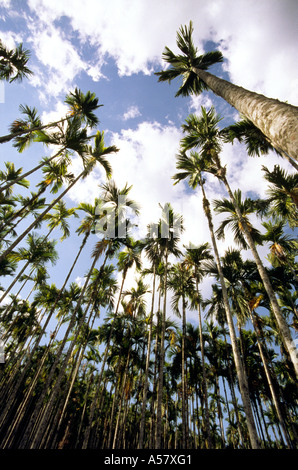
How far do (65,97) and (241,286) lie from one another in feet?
53.7

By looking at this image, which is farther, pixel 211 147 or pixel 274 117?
pixel 211 147

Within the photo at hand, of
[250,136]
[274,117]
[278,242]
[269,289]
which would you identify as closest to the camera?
[274,117]

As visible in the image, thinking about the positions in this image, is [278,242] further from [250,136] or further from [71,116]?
[71,116]

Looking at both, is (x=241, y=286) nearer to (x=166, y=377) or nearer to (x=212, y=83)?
(x=212, y=83)

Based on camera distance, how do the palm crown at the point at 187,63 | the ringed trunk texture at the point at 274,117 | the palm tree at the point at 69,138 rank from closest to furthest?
1. the ringed trunk texture at the point at 274,117
2. the palm crown at the point at 187,63
3. the palm tree at the point at 69,138

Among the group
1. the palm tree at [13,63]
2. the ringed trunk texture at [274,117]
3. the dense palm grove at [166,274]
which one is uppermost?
the palm tree at [13,63]

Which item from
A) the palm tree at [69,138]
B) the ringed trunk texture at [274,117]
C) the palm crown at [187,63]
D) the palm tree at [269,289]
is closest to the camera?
the ringed trunk texture at [274,117]

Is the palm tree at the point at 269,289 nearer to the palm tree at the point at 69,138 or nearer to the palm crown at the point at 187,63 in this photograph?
the palm crown at the point at 187,63

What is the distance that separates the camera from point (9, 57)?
11211 mm

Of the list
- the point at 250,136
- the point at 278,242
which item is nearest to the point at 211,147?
the point at 250,136

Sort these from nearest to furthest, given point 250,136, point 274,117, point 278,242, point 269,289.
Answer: point 274,117, point 269,289, point 250,136, point 278,242

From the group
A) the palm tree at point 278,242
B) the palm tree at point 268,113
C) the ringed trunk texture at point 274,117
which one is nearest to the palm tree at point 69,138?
the palm tree at point 268,113

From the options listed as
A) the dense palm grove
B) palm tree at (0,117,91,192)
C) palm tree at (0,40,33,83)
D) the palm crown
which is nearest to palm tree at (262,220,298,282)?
the dense palm grove

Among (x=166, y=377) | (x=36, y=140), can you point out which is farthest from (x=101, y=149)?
(x=166, y=377)
